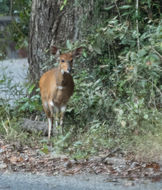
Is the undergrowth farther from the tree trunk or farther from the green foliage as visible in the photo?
the tree trunk

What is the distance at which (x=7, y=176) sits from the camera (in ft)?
19.3

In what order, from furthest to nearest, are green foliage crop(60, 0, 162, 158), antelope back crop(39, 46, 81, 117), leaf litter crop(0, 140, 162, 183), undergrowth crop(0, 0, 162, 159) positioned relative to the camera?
1. antelope back crop(39, 46, 81, 117)
2. green foliage crop(60, 0, 162, 158)
3. undergrowth crop(0, 0, 162, 159)
4. leaf litter crop(0, 140, 162, 183)

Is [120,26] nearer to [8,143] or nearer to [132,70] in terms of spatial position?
[132,70]

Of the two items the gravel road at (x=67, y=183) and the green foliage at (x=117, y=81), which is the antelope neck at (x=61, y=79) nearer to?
the green foliage at (x=117, y=81)

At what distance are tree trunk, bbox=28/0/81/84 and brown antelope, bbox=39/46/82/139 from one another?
573 mm

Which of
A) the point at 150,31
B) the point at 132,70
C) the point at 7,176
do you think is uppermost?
the point at 150,31

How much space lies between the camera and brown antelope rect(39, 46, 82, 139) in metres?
8.45

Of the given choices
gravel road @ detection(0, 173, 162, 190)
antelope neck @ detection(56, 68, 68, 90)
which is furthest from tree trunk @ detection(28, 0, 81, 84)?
gravel road @ detection(0, 173, 162, 190)

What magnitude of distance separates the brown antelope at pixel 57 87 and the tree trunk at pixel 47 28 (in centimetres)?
57

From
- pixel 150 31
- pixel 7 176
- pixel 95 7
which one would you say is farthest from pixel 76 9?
pixel 7 176

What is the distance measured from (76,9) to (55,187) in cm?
464

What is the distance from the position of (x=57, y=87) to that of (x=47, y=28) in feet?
4.39

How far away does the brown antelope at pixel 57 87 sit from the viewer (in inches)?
333

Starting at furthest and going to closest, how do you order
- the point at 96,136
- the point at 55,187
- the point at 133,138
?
the point at 96,136 < the point at 133,138 < the point at 55,187
